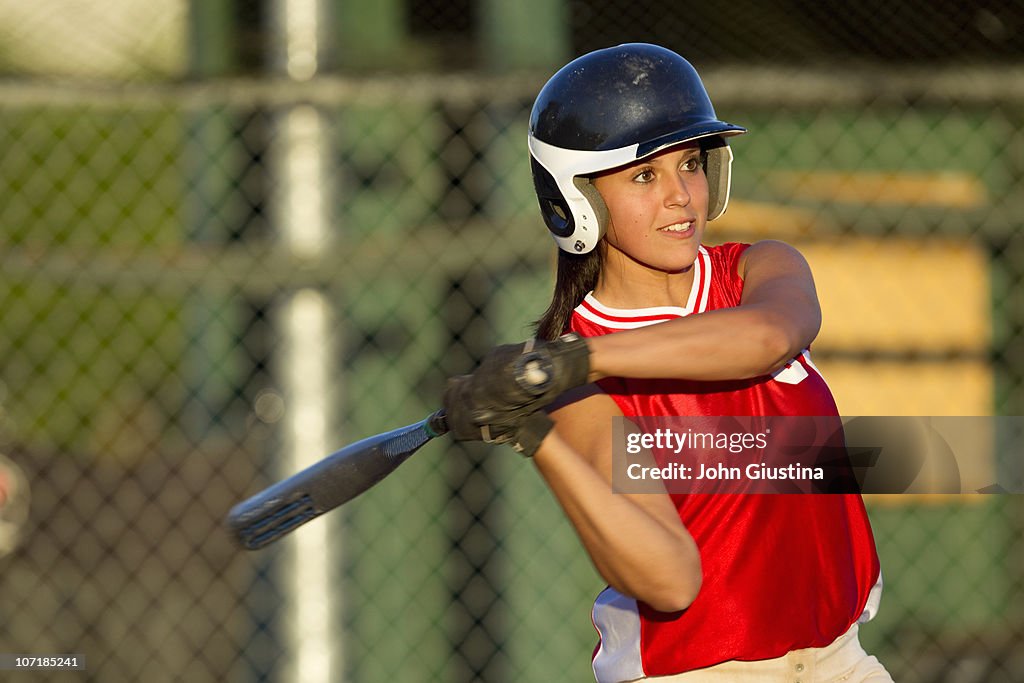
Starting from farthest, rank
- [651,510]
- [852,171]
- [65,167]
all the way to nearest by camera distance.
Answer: [65,167]
[852,171]
[651,510]

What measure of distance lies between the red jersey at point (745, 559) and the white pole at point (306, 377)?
2161 mm

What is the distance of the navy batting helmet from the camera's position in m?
2.23

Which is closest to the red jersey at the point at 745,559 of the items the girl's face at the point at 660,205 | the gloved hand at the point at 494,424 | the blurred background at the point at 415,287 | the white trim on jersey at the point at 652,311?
the white trim on jersey at the point at 652,311

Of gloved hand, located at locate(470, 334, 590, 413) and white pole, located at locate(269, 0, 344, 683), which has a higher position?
white pole, located at locate(269, 0, 344, 683)

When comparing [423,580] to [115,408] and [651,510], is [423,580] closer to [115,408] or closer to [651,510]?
[651,510]

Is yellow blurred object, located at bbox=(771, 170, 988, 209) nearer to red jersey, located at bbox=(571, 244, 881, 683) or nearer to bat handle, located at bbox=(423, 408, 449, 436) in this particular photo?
red jersey, located at bbox=(571, 244, 881, 683)

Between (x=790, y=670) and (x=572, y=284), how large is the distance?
2.60ft

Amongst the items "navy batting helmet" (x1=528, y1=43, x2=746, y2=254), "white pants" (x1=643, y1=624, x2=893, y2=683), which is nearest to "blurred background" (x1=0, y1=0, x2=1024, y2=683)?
"navy batting helmet" (x1=528, y1=43, x2=746, y2=254)

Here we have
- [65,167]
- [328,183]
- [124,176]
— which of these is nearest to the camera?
[328,183]

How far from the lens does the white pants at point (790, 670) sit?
2.25 m

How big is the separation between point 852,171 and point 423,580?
101 inches

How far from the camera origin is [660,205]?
7.50 ft

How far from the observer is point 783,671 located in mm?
2254

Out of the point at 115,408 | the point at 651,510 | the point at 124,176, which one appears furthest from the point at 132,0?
the point at 115,408
